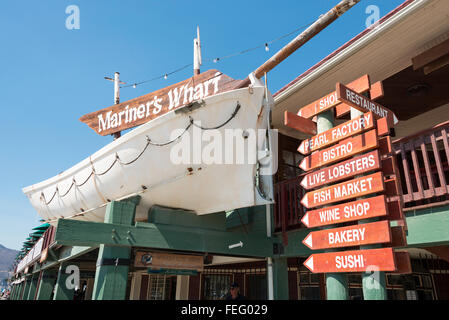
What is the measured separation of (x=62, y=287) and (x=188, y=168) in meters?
6.77

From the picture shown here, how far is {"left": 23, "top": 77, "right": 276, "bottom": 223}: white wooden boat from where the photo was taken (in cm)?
534

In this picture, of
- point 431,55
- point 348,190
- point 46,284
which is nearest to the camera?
point 348,190

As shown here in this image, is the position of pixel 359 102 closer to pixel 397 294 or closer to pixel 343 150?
pixel 343 150

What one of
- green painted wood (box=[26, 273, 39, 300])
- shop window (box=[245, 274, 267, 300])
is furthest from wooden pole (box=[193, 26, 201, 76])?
green painted wood (box=[26, 273, 39, 300])

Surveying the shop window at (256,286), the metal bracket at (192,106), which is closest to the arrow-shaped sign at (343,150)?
the metal bracket at (192,106)

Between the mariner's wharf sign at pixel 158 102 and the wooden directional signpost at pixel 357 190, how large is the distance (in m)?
2.36

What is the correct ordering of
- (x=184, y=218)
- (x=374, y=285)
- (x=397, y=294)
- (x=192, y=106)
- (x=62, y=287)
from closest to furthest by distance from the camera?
(x=374, y=285) < (x=192, y=106) < (x=184, y=218) < (x=397, y=294) < (x=62, y=287)

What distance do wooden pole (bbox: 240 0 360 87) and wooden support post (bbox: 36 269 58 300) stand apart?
1011 cm

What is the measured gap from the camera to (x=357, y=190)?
3.63m

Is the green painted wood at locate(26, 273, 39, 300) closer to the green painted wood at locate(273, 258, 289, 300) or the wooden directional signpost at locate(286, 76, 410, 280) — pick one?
the green painted wood at locate(273, 258, 289, 300)

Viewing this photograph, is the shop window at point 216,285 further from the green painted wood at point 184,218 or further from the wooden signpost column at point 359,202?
the wooden signpost column at point 359,202

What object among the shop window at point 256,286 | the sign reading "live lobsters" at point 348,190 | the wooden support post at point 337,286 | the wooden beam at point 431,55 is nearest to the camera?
the sign reading "live lobsters" at point 348,190

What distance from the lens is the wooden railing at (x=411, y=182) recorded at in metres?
4.24

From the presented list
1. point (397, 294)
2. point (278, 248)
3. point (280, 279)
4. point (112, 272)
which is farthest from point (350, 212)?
point (397, 294)
